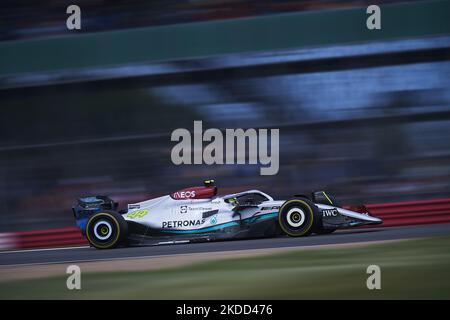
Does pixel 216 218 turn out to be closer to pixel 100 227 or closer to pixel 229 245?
pixel 229 245

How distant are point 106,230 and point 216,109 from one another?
4566mm

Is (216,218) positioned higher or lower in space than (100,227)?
higher

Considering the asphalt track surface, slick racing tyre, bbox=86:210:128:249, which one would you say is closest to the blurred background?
the asphalt track surface

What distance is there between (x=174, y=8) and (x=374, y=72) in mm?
4501

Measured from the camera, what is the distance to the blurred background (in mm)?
12883

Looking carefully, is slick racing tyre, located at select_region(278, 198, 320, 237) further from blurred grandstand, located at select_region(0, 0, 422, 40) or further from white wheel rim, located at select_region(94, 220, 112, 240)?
blurred grandstand, located at select_region(0, 0, 422, 40)

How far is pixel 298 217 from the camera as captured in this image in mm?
9266

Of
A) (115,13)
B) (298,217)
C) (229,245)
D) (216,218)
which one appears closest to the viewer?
(229,245)

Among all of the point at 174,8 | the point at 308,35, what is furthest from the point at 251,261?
the point at 174,8

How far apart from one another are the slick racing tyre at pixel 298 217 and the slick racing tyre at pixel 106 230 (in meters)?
2.39

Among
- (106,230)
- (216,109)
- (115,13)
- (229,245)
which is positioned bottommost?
(229,245)

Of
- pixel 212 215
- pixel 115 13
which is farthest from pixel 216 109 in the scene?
pixel 212 215

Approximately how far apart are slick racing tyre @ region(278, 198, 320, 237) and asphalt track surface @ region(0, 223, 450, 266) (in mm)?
128
